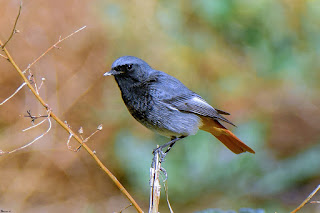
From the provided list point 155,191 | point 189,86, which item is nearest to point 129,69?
point 155,191

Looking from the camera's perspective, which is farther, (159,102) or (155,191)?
(159,102)

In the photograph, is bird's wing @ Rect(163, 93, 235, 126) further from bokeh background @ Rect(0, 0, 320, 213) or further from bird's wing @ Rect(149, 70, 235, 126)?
bokeh background @ Rect(0, 0, 320, 213)

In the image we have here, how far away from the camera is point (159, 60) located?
6504mm

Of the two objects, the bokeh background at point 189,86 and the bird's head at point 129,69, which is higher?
the bokeh background at point 189,86

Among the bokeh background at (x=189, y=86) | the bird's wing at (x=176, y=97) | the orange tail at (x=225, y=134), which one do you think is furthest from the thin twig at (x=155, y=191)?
the bokeh background at (x=189, y=86)

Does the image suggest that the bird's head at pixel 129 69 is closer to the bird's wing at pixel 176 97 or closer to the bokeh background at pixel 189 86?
the bird's wing at pixel 176 97

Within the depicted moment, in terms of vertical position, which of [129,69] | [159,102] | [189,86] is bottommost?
[159,102]

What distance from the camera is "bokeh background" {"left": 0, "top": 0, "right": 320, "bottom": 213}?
17.6 ft

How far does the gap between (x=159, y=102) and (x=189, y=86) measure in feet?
6.45

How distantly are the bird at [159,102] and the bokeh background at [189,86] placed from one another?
48.1 inches

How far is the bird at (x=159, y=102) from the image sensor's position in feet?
13.3

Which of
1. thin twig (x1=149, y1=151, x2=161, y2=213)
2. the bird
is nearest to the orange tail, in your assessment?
the bird

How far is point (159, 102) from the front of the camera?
4.15 metres

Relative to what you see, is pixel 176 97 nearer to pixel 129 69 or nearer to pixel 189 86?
pixel 129 69
